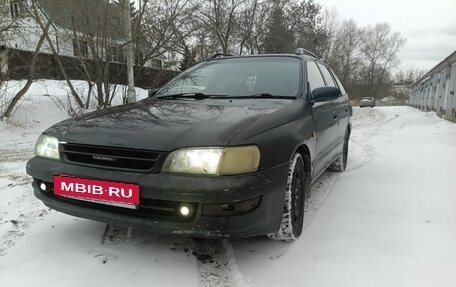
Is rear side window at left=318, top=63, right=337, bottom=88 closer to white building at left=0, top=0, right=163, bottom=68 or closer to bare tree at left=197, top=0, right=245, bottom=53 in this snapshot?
white building at left=0, top=0, right=163, bottom=68

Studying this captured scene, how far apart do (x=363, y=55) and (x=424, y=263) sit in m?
65.8

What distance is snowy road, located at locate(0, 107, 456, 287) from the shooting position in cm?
234

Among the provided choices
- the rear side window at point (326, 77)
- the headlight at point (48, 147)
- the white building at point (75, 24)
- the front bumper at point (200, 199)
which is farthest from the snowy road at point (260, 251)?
the white building at point (75, 24)

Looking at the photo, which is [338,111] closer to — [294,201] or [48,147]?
[294,201]

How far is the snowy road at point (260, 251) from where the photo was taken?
7.67 ft

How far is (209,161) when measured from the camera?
2195 millimetres

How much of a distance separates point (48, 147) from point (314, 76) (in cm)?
252

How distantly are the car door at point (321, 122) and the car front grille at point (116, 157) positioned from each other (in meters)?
1.59

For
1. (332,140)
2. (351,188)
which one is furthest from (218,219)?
(351,188)

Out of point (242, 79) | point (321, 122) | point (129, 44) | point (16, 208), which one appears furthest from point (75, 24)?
point (321, 122)

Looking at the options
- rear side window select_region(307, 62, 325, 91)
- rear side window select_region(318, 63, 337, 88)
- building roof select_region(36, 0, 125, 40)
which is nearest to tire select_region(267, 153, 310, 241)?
rear side window select_region(307, 62, 325, 91)

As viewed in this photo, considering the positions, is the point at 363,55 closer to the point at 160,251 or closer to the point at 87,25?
the point at 87,25

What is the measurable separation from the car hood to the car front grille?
0.04 metres

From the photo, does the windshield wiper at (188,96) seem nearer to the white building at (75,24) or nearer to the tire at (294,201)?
the tire at (294,201)
